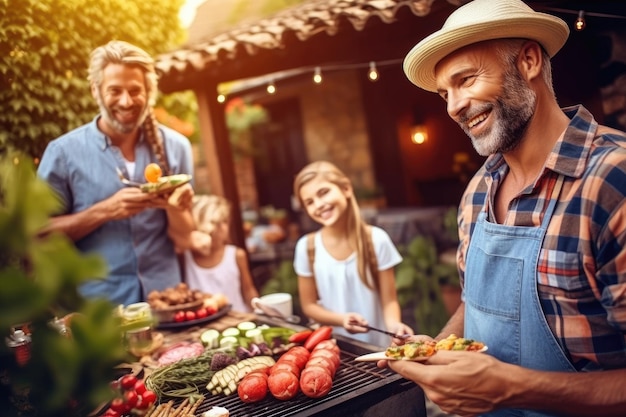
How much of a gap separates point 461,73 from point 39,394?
1.88m

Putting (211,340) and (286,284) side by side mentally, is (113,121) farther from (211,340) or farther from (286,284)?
(286,284)

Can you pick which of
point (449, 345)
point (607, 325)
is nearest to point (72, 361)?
point (449, 345)

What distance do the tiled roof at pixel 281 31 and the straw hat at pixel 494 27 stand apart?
5.25 feet

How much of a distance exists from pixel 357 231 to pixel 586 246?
2.36 m

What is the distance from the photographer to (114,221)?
379cm

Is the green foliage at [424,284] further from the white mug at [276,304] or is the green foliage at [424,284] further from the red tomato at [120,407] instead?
the red tomato at [120,407]

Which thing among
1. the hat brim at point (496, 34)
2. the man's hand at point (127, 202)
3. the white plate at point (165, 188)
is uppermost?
the hat brim at point (496, 34)

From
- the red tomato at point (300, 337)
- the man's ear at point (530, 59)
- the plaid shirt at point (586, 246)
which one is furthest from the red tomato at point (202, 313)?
the man's ear at point (530, 59)

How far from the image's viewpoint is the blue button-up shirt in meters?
3.69

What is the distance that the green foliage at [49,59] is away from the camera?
3.35 m

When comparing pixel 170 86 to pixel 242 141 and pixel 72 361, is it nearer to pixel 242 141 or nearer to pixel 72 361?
pixel 72 361

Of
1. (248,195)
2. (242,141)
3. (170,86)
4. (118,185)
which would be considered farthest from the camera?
(248,195)

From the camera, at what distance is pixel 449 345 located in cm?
219

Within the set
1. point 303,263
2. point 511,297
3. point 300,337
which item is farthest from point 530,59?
point 303,263
